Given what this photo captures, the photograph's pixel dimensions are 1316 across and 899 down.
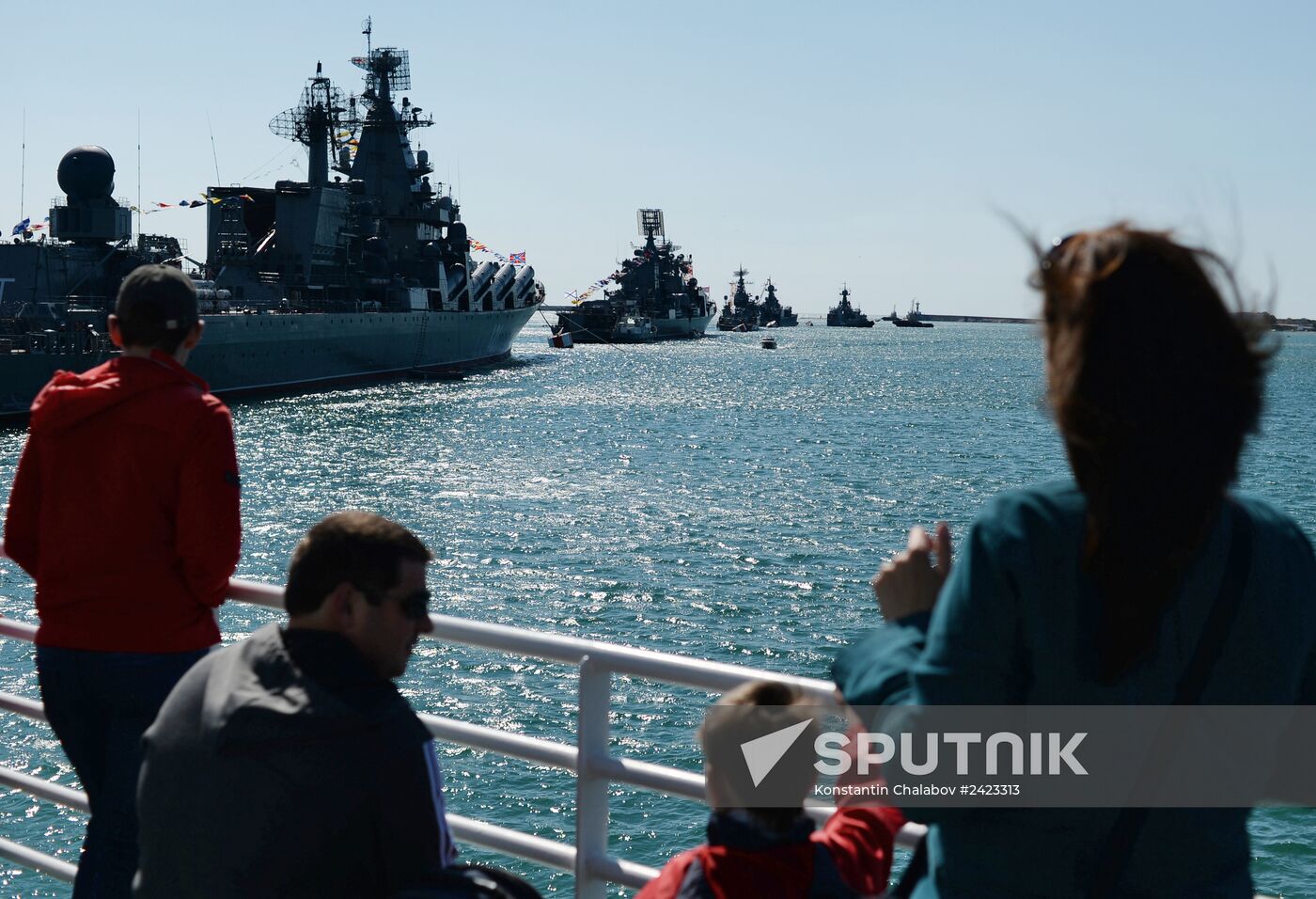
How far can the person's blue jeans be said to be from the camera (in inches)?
109

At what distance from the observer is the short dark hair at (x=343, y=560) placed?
77.9 inches

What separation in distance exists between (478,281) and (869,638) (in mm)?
73417

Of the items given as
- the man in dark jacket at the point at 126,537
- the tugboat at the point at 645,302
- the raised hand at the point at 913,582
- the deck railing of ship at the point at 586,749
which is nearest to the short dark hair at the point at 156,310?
the man in dark jacket at the point at 126,537

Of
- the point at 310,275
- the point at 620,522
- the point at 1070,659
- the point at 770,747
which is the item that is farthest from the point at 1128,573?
the point at 310,275

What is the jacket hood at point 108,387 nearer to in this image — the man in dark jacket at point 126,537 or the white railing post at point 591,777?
the man in dark jacket at point 126,537

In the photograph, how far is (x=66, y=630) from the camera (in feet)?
9.12

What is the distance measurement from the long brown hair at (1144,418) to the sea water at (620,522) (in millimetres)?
65

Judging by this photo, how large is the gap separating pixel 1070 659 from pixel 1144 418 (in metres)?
0.27

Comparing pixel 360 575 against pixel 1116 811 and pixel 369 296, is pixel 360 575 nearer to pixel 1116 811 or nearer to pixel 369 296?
pixel 1116 811

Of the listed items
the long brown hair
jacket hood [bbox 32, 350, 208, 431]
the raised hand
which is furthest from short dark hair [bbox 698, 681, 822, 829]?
jacket hood [bbox 32, 350, 208, 431]

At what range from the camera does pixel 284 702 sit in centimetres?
186

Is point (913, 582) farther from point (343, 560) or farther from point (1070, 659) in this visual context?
point (343, 560)

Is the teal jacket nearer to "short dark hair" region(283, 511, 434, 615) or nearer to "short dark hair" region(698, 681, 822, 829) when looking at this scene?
"short dark hair" region(698, 681, 822, 829)

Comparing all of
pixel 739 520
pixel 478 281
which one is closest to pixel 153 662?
pixel 739 520
